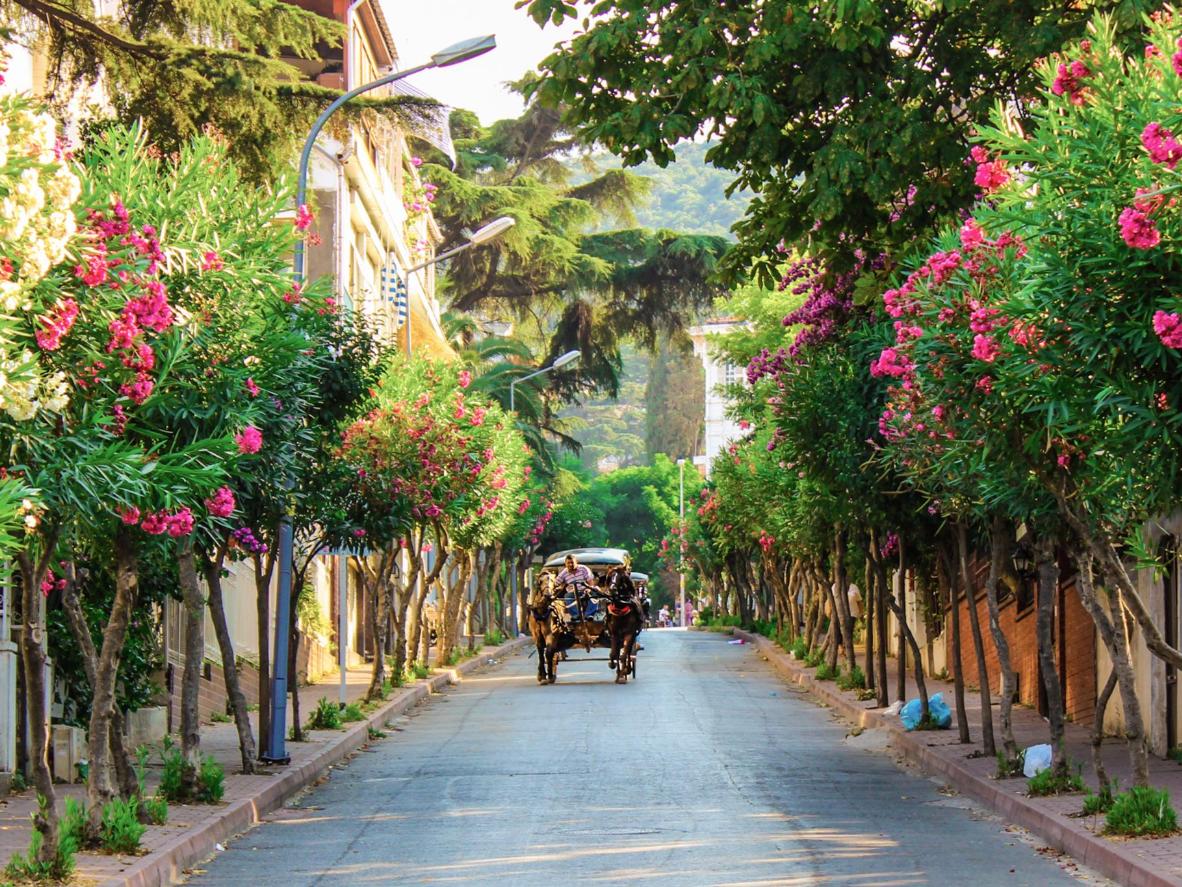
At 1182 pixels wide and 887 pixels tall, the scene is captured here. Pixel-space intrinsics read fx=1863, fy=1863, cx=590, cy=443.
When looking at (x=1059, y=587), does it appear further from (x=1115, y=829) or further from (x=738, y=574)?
(x=738, y=574)

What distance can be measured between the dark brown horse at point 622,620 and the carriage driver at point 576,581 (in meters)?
0.42

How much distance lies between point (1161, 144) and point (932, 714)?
14.8m

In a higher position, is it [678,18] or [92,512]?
[678,18]

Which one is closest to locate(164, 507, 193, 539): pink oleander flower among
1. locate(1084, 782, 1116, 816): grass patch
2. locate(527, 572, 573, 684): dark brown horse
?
locate(1084, 782, 1116, 816): grass patch

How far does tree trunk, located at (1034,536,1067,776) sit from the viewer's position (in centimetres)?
1553

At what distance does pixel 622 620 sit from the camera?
33.3 m

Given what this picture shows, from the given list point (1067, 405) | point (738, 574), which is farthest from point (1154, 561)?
point (738, 574)

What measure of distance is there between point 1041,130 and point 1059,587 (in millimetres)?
15978

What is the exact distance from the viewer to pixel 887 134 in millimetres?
15516

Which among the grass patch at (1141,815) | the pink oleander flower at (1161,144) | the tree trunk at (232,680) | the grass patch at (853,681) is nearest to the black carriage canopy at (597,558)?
the grass patch at (853,681)

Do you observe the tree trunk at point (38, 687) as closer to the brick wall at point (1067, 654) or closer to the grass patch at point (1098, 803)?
the grass patch at point (1098, 803)

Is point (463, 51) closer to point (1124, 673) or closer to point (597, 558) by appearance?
point (1124, 673)

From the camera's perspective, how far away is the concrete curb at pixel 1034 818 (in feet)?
36.5

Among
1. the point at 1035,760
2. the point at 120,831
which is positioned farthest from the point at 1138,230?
the point at 1035,760
